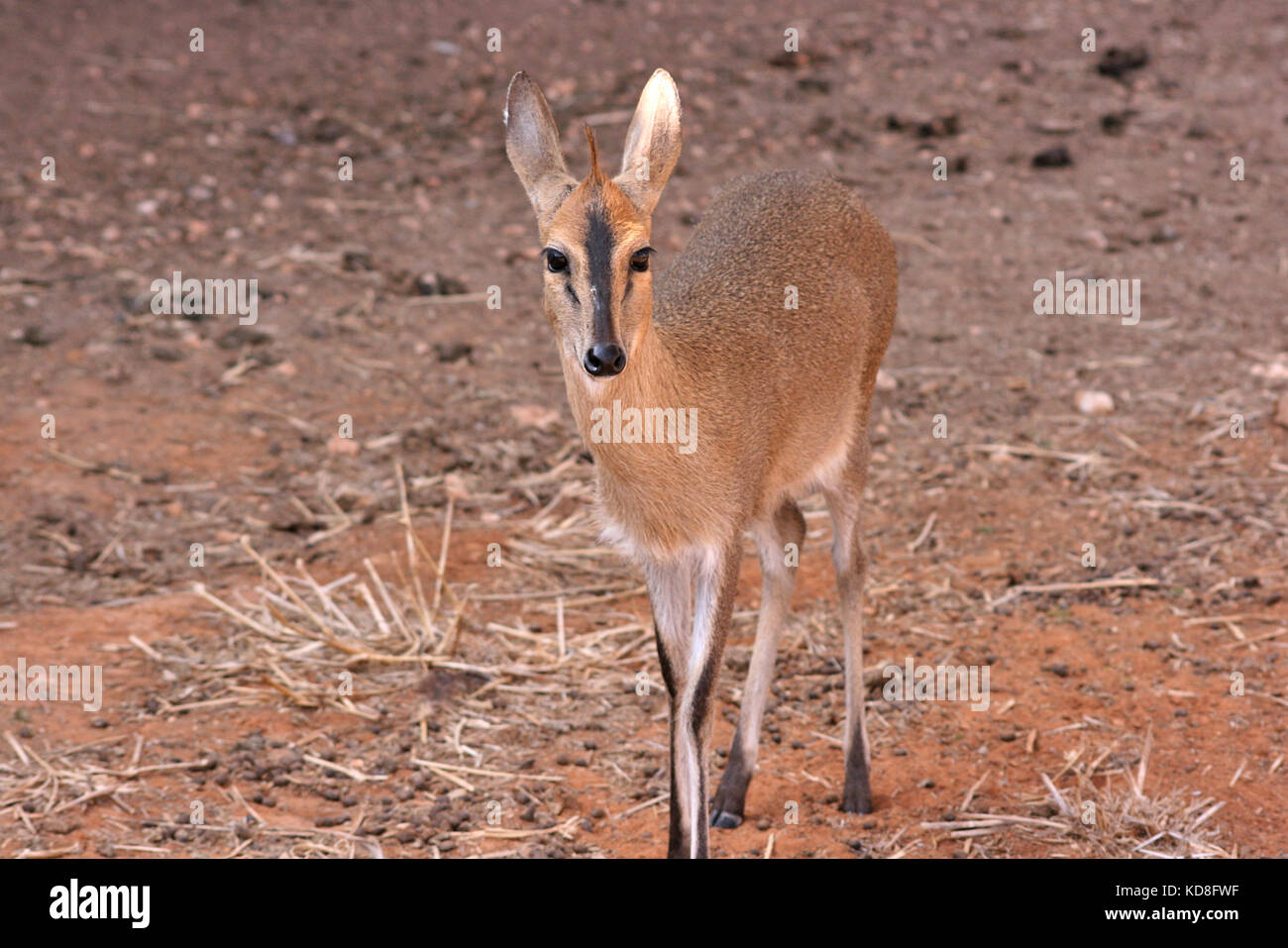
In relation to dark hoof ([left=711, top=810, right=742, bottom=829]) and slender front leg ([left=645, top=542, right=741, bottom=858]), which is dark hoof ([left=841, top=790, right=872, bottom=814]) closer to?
dark hoof ([left=711, top=810, right=742, bottom=829])

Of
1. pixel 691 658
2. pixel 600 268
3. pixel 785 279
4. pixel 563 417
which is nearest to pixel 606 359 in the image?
pixel 600 268

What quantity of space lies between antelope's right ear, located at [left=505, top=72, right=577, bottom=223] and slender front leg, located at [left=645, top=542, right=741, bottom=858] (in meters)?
1.25

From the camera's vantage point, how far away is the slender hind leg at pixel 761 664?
551 centimetres

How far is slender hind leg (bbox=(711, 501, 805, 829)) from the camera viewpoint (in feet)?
18.1

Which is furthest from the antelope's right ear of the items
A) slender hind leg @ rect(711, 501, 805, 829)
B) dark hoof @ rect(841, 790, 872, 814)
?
dark hoof @ rect(841, 790, 872, 814)

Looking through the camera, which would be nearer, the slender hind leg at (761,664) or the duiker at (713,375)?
the duiker at (713,375)

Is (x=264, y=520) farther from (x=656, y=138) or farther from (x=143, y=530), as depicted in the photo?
(x=656, y=138)

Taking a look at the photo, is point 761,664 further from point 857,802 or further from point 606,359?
point 606,359

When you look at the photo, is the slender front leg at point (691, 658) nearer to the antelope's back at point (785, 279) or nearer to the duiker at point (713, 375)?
the duiker at point (713, 375)

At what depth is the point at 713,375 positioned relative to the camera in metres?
4.82

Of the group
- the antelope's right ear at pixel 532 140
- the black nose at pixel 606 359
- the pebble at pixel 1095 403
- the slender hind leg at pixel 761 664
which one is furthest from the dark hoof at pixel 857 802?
the pebble at pixel 1095 403

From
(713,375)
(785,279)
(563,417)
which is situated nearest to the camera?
(713,375)

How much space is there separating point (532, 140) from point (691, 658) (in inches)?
68.2

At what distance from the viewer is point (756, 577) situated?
7258 millimetres
